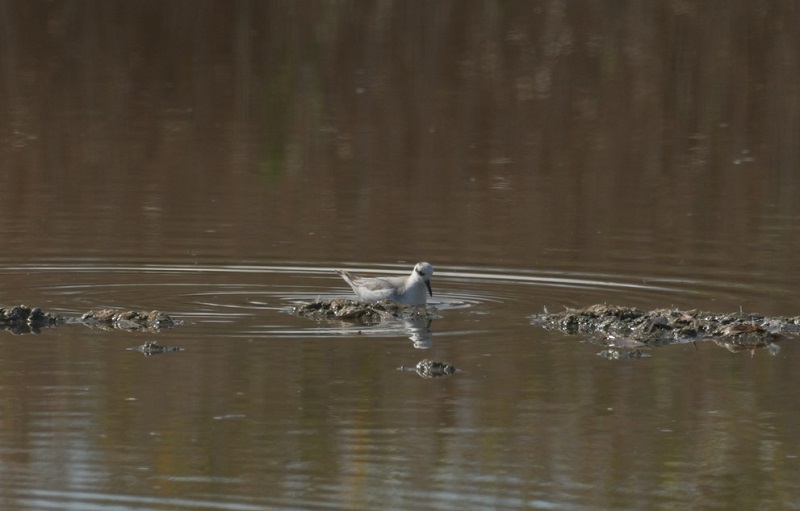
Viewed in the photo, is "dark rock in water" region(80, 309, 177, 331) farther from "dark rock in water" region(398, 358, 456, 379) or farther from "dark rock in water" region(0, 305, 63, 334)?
"dark rock in water" region(398, 358, 456, 379)

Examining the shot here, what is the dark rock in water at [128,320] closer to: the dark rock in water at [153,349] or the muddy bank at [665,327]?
the dark rock in water at [153,349]

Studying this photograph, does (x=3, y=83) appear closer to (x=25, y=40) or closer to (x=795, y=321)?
(x=25, y=40)

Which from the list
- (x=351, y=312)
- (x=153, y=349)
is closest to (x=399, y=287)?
(x=351, y=312)

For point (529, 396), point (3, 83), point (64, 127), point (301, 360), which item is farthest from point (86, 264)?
point (3, 83)

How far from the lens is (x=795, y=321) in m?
14.0

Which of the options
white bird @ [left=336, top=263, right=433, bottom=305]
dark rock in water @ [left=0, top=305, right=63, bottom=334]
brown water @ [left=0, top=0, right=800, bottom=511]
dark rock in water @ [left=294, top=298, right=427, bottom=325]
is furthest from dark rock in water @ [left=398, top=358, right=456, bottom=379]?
dark rock in water @ [left=0, top=305, right=63, bottom=334]

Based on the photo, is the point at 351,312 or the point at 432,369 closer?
the point at 432,369

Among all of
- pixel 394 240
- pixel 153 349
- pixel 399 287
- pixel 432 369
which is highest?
pixel 394 240

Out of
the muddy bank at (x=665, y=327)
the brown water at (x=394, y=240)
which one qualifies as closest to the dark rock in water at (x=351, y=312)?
the brown water at (x=394, y=240)

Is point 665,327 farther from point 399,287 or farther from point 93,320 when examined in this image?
point 93,320

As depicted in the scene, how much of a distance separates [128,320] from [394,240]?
4906 mm

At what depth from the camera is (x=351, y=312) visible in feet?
47.3

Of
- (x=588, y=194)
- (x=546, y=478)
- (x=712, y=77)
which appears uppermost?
(x=712, y=77)

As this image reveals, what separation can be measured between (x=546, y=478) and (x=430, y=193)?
1220cm
